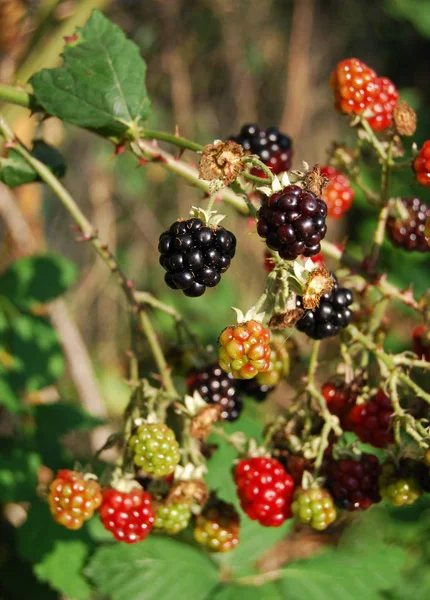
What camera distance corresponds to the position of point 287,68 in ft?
25.6

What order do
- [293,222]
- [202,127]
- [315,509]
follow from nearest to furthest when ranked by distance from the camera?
[293,222] < [315,509] < [202,127]

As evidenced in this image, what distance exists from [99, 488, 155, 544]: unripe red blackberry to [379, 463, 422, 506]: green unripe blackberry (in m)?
0.66

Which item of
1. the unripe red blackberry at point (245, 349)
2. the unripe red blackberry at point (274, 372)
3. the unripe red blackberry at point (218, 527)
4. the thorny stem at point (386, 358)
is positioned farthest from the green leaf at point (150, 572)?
the unripe red blackberry at point (245, 349)

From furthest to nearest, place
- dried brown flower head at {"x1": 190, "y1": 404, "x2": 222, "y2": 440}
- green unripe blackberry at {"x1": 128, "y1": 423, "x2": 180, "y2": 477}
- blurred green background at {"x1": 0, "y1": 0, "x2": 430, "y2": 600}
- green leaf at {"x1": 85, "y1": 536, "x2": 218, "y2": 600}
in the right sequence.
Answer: blurred green background at {"x1": 0, "y1": 0, "x2": 430, "y2": 600} < green leaf at {"x1": 85, "y1": 536, "x2": 218, "y2": 600} < dried brown flower head at {"x1": 190, "y1": 404, "x2": 222, "y2": 440} < green unripe blackberry at {"x1": 128, "y1": 423, "x2": 180, "y2": 477}

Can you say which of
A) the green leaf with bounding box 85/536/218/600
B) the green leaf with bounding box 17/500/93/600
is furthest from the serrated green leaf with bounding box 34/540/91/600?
the green leaf with bounding box 85/536/218/600

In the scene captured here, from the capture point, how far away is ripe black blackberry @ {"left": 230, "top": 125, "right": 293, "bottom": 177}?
7.04 feet

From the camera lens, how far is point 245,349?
1438mm

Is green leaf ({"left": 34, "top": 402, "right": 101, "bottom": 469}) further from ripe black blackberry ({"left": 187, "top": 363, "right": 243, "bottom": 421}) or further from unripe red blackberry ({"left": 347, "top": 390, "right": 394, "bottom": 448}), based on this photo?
A: unripe red blackberry ({"left": 347, "top": 390, "right": 394, "bottom": 448})

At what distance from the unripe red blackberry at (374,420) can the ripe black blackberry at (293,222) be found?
652 mm

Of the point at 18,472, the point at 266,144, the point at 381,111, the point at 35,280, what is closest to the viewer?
the point at 381,111

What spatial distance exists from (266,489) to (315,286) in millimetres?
683

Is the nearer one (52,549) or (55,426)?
(52,549)

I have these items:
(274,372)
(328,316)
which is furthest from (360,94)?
(274,372)

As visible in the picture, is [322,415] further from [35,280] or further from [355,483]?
[35,280]
